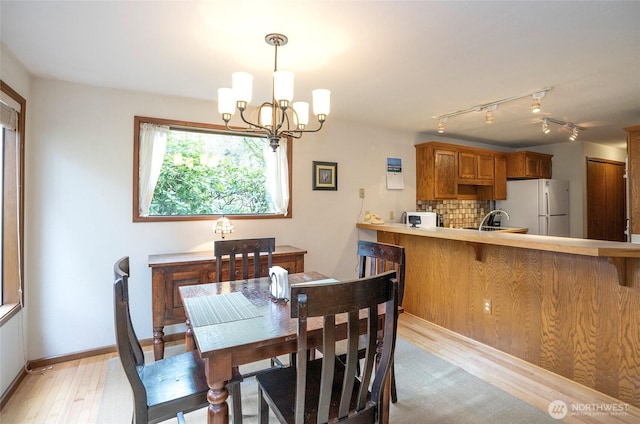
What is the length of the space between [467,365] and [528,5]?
2.45 metres

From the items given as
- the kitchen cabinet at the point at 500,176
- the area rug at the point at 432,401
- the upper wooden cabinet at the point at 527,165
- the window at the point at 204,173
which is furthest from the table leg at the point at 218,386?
the upper wooden cabinet at the point at 527,165

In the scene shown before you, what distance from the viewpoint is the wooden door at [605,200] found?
5.31m

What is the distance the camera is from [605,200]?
5.57 meters

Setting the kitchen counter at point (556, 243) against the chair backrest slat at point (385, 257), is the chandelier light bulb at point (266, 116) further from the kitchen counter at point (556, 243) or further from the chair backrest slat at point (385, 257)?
the kitchen counter at point (556, 243)

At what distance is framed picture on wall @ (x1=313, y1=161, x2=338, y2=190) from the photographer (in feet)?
12.3

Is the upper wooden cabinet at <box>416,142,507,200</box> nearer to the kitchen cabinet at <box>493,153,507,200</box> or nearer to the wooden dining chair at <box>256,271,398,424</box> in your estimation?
the kitchen cabinet at <box>493,153,507,200</box>

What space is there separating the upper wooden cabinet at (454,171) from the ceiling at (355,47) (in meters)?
1.24

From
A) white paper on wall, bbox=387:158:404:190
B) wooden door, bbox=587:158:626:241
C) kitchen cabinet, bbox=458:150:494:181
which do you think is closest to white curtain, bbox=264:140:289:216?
white paper on wall, bbox=387:158:404:190

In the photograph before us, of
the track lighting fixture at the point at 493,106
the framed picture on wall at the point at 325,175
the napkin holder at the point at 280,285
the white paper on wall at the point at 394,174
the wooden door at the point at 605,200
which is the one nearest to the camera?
the napkin holder at the point at 280,285

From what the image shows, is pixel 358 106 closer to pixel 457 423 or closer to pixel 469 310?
pixel 469 310

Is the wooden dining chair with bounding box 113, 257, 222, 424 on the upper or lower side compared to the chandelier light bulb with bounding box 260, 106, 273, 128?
lower

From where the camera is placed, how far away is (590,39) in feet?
6.47

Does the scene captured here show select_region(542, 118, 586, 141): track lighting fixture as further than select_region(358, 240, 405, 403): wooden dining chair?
Yes

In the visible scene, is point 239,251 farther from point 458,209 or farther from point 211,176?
point 458,209
